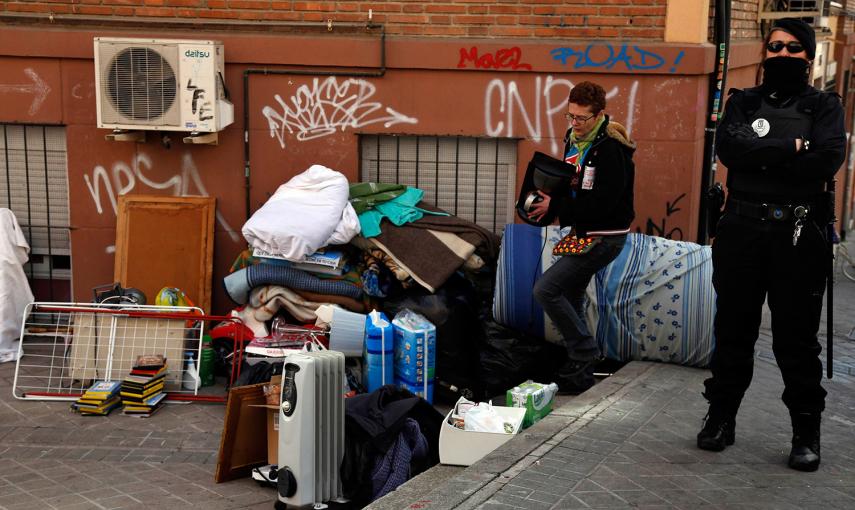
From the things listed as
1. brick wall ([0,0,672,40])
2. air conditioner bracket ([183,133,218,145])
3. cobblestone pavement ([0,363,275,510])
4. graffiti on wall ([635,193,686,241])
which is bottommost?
cobblestone pavement ([0,363,275,510])

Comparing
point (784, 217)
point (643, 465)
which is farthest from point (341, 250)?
point (784, 217)

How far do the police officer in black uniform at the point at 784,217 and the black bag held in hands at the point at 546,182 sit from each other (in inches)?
63.0

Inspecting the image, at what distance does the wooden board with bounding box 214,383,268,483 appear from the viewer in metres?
5.64

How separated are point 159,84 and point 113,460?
10.6ft

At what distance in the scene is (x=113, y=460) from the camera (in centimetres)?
602

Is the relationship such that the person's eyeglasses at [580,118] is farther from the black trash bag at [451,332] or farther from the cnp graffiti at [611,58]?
the cnp graffiti at [611,58]

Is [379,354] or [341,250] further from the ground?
[341,250]

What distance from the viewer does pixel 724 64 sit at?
27.5ft

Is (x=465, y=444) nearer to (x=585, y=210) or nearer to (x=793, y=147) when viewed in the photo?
(x=585, y=210)

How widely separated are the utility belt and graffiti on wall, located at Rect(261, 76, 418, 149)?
13.0 feet

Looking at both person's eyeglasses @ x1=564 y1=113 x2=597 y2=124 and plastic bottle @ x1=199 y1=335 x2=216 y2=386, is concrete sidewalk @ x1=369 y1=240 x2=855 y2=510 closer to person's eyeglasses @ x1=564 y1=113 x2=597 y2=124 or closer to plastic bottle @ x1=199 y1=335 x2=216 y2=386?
person's eyeglasses @ x1=564 y1=113 x2=597 y2=124

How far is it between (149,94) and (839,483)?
18.9 ft

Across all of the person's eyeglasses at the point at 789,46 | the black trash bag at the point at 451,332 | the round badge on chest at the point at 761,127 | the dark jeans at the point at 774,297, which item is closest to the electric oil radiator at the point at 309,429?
the black trash bag at the point at 451,332

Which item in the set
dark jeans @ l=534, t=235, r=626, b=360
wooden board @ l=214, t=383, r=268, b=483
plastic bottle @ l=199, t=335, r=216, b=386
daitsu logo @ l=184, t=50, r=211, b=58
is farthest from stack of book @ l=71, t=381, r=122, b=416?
dark jeans @ l=534, t=235, r=626, b=360
